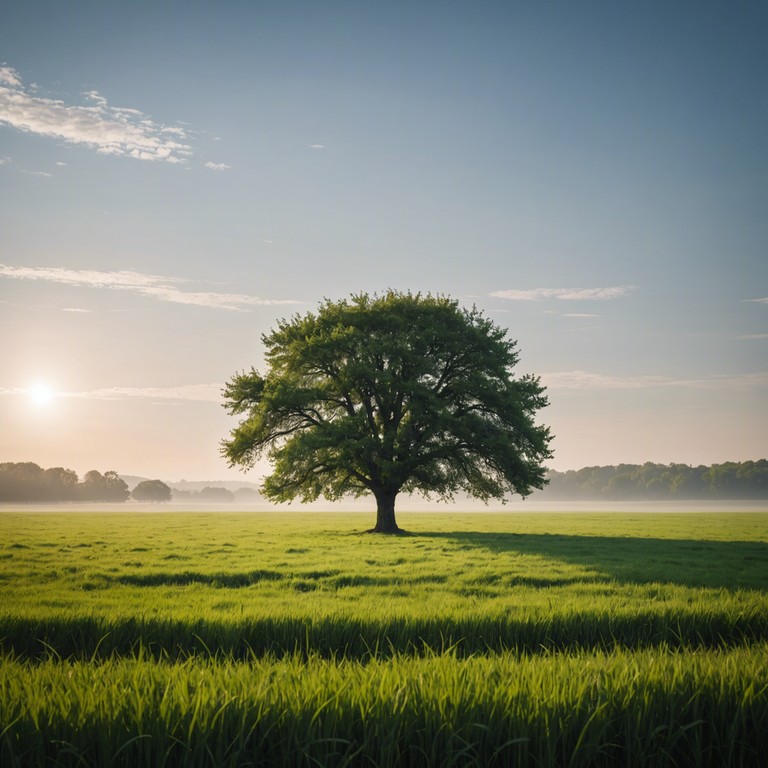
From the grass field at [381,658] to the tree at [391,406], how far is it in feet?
34.6

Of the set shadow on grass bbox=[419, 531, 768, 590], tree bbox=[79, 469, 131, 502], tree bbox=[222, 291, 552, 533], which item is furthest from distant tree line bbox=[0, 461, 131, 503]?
shadow on grass bbox=[419, 531, 768, 590]

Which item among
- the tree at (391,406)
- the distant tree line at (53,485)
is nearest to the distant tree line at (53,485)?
the distant tree line at (53,485)

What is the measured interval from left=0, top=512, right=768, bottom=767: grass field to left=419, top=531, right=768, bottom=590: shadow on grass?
0.19m

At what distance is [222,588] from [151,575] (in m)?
3.32

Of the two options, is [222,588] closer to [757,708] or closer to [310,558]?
[310,558]

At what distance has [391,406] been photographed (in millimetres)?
33344

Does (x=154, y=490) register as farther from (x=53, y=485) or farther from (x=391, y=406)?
(x=391, y=406)

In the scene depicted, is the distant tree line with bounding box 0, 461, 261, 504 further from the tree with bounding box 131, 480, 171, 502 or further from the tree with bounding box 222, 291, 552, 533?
the tree with bounding box 222, 291, 552, 533

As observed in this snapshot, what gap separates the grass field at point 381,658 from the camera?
3.77 m

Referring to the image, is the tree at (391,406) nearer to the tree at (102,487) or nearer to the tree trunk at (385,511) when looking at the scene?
the tree trunk at (385,511)

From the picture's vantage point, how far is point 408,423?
102 ft

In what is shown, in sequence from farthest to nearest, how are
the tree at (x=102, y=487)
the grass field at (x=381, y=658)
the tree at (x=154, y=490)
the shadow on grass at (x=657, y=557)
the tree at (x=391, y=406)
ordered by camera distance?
1. the tree at (x=154, y=490)
2. the tree at (x=102, y=487)
3. the tree at (x=391, y=406)
4. the shadow on grass at (x=657, y=557)
5. the grass field at (x=381, y=658)

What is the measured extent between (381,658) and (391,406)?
25.9m

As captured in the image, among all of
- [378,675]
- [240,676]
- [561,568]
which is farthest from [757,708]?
[561,568]
